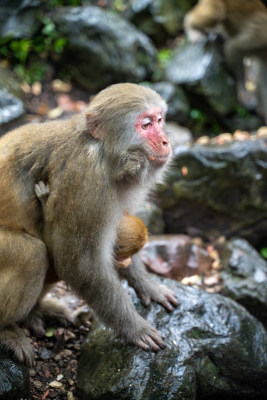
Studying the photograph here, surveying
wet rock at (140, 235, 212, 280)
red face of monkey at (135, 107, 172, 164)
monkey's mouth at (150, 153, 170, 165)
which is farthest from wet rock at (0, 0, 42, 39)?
monkey's mouth at (150, 153, 170, 165)

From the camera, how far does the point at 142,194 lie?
15.1ft

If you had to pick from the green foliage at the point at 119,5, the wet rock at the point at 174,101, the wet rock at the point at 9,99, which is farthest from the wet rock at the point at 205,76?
the wet rock at the point at 9,99

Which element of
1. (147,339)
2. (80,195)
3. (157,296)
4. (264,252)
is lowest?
(264,252)

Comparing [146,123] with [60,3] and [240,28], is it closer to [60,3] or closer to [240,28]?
[60,3]

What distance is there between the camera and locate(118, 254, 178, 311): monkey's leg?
16.7 ft

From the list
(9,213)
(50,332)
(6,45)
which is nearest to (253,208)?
(50,332)

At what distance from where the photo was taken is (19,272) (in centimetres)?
414

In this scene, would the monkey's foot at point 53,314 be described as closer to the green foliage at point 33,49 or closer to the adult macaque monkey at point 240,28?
the green foliage at point 33,49

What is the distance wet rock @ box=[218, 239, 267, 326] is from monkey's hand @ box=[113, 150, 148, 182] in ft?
10.2

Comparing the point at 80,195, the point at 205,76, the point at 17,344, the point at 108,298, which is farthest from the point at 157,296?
the point at 205,76

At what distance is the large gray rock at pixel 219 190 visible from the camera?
8.03m

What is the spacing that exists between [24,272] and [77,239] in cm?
54

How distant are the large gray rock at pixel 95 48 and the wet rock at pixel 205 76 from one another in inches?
45.7

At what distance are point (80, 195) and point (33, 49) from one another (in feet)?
23.1
